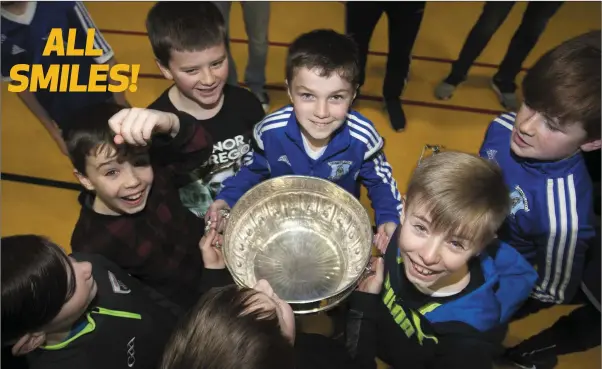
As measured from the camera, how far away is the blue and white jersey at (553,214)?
1.11 metres

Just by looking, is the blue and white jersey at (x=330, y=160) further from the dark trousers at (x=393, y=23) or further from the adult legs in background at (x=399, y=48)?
the adult legs in background at (x=399, y=48)

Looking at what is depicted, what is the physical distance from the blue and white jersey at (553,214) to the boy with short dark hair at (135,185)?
82 centimetres

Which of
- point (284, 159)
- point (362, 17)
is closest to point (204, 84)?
point (284, 159)

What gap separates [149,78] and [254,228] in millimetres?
1529

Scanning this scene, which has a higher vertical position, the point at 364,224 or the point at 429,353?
the point at 364,224

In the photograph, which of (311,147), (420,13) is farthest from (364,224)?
(420,13)

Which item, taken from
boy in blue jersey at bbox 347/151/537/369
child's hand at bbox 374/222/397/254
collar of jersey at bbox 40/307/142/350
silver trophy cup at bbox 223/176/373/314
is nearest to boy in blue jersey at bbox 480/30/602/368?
boy in blue jersey at bbox 347/151/537/369

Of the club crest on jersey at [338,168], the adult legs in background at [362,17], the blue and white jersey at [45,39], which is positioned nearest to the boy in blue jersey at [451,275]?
the club crest on jersey at [338,168]

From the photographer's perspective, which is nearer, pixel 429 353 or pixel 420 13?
pixel 429 353

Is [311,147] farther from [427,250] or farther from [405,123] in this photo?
[405,123]

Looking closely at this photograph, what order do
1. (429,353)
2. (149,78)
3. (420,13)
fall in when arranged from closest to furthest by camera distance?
(429,353), (420,13), (149,78)

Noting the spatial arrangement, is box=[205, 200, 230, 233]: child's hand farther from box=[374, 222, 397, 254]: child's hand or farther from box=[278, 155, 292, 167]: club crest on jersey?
box=[374, 222, 397, 254]: child's hand

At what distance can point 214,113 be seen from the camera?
4.56ft

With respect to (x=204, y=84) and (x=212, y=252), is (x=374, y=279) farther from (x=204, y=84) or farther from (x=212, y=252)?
(x=204, y=84)
